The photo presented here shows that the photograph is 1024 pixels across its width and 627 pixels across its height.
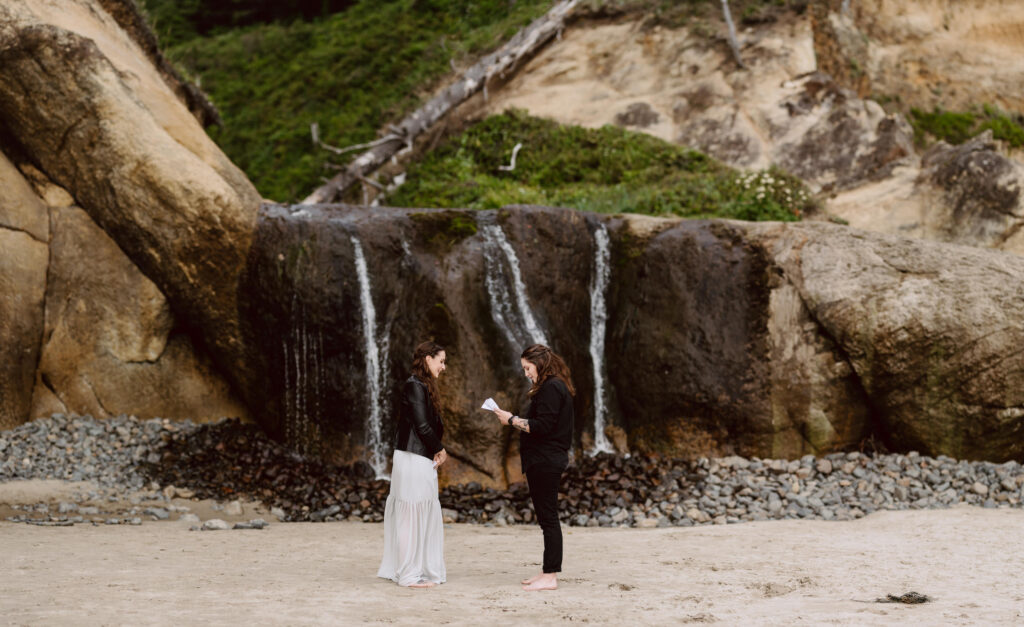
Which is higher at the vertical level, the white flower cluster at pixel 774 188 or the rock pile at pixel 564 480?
the white flower cluster at pixel 774 188

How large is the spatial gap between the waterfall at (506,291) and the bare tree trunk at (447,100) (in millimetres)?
8814

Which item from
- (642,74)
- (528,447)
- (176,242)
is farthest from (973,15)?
(528,447)

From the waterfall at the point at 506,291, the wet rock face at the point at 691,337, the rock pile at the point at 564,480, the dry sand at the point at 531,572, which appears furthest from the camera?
the wet rock face at the point at 691,337

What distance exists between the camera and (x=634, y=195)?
58.3 ft

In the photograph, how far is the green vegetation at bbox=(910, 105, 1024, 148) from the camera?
2114 cm

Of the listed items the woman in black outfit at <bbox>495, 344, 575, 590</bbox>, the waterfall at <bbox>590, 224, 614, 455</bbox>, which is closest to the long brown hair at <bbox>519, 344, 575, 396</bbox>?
the woman in black outfit at <bbox>495, 344, 575, 590</bbox>

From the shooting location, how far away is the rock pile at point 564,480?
9.95m

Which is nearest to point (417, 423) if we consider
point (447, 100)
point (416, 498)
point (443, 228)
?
point (416, 498)

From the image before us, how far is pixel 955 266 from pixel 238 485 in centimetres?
898

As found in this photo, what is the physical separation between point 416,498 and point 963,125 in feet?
64.6

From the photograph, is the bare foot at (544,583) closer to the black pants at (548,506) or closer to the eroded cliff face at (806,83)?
the black pants at (548,506)

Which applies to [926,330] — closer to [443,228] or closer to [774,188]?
[443,228]

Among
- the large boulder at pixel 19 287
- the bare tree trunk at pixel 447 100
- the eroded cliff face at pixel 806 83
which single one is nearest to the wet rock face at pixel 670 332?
the large boulder at pixel 19 287

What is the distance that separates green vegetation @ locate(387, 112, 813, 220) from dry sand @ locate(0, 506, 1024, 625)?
874cm
